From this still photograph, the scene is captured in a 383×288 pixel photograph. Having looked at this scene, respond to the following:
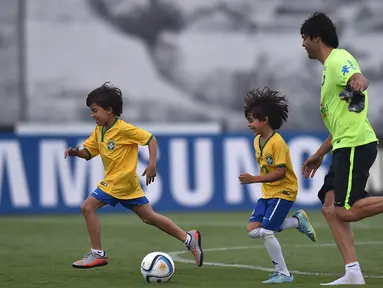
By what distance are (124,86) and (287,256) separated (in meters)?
16.0

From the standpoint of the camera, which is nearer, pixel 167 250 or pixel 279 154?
pixel 279 154

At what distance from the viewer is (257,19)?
93.5 feet

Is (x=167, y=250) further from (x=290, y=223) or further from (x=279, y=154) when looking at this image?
(x=279, y=154)

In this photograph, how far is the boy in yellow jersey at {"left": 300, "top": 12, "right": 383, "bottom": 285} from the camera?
27.8ft

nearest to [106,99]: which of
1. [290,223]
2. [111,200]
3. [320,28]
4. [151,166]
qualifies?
[151,166]

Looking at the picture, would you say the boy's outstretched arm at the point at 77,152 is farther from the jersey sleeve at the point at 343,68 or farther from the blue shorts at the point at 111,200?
the jersey sleeve at the point at 343,68

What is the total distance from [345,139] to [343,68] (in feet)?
1.93

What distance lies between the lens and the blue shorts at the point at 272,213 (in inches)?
368

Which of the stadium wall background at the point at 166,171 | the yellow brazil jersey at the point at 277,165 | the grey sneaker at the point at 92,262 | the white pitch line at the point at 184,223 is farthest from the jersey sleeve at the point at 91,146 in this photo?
the stadium wall background at the point at 166,171

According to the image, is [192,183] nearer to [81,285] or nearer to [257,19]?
[81,285]

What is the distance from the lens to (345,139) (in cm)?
857

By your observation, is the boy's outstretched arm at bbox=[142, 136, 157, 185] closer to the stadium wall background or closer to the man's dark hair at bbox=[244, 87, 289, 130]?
the man's dark hair at bbox=[244, 87, 289, 130]

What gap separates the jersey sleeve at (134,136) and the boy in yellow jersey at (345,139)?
2.17 m

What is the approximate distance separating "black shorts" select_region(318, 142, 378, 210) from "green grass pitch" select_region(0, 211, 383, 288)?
766 millimetres
